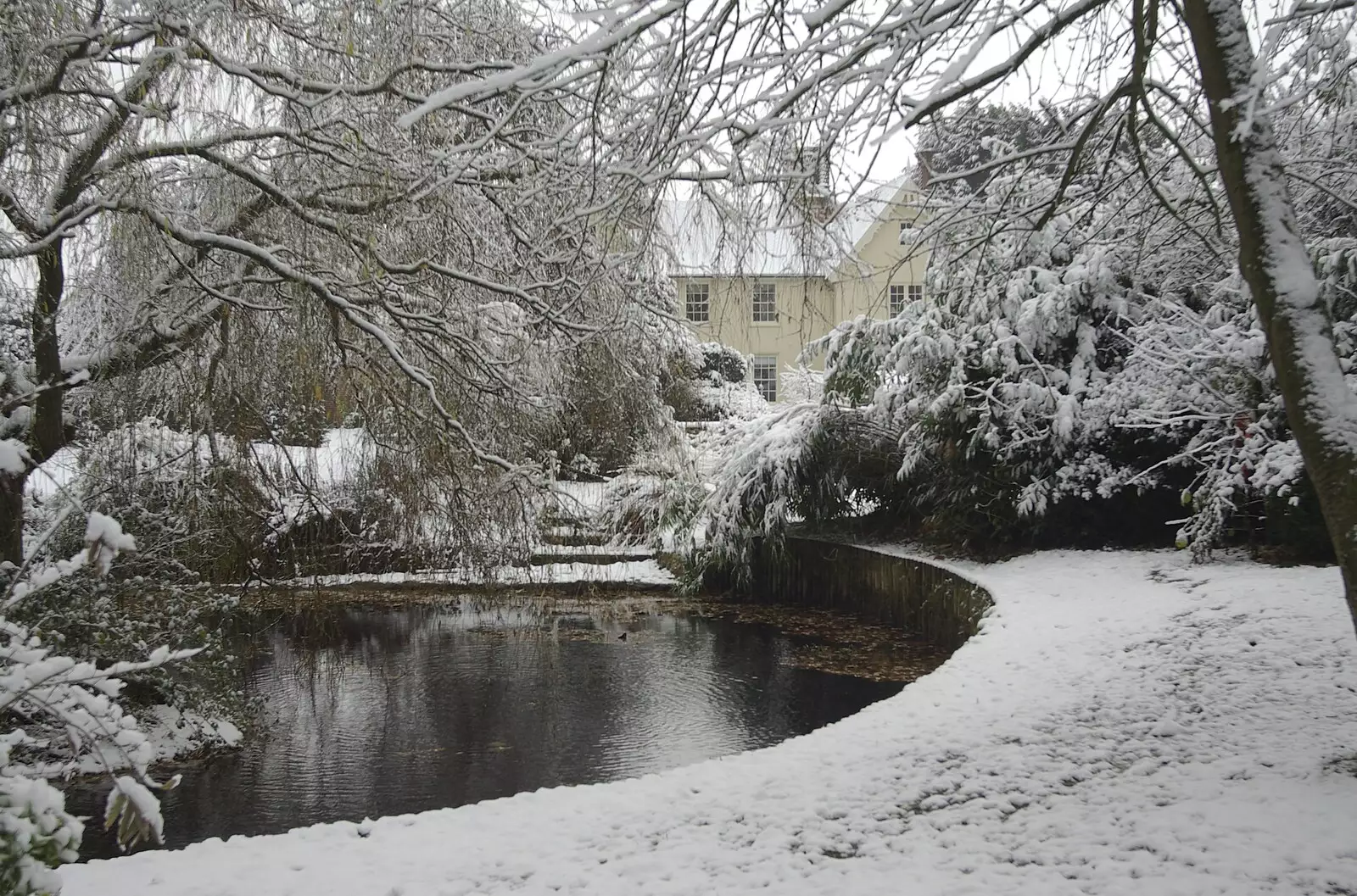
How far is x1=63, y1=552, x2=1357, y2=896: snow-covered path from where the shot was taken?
305 centimetres

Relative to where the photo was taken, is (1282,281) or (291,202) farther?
(291,202)

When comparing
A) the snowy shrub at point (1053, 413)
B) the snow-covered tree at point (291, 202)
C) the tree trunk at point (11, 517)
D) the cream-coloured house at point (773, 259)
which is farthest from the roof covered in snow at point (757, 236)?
the tree trunk at point (11, 517)

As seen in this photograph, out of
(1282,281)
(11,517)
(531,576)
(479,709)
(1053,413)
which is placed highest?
(1053,413)

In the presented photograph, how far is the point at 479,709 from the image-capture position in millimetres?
7453

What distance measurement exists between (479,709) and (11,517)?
11.9 ft

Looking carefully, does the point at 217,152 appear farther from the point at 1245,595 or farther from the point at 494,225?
the point at 1245,595

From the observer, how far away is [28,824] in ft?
6.99

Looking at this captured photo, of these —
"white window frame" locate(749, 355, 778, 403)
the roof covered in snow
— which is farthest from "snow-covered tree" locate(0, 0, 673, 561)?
"white window frame" locate(749, 355, 778, 403)

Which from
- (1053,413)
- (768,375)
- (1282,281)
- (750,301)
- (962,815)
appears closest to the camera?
(1282,281)

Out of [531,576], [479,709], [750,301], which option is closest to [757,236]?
[750,301]

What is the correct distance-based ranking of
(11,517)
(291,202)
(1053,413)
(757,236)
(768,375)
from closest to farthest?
(291,202)
(757,236)
(11,517)
(1053,413)
(768,375)

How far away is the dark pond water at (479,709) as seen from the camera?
18.8 feet

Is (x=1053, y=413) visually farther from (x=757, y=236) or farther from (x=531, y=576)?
(x=531, y=576)

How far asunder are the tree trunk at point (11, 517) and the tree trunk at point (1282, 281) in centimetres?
512
